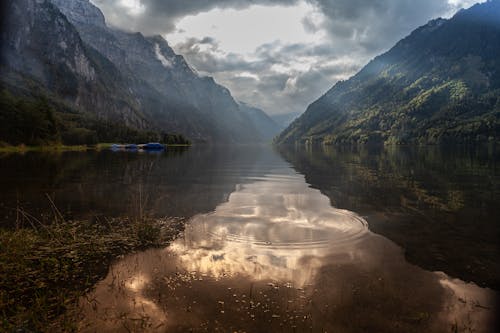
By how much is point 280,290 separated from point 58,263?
9.02 m

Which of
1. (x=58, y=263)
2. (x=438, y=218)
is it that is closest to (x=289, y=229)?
(x=438, y=218)

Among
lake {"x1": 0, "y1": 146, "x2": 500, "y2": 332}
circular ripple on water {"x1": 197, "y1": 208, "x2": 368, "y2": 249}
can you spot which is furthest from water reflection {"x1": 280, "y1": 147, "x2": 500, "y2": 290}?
circular ripple on water {"x1": 197, "y1": 208, "x2": 368, "y2": 249}

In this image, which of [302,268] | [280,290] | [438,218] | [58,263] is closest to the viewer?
[280,290]

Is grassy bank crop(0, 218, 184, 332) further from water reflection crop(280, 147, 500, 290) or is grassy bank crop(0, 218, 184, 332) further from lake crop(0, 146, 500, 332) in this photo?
water reflection crop(280, 147, 500, 290)

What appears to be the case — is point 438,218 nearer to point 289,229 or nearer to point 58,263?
point 289,229

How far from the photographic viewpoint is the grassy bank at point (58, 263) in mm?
9766

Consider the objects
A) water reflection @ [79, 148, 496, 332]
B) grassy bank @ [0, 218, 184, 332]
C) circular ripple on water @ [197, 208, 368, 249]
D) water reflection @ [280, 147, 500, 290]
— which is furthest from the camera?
circular ripple on water @ [197, 208, 368, 249]

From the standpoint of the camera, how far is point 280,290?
11.5m

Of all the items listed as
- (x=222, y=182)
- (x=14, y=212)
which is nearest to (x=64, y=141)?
(x=222, y=182)

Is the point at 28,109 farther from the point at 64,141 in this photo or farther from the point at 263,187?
the point at 263,187

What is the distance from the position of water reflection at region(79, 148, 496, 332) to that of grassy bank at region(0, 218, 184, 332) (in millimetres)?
825

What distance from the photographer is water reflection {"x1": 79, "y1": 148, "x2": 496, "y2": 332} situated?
958 centimetres

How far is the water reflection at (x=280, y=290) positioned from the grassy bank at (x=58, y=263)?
2.71 ft

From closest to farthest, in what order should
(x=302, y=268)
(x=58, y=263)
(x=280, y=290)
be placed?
(x=280, y=290)
(x=58, y=263)
(x=302, y=268)
